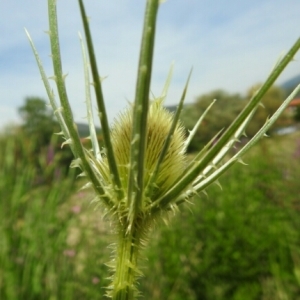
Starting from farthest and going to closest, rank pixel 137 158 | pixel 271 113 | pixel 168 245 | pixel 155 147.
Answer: pixel 271 113 → pixel 168 245 → pixel 155 147 → pixel 137 158

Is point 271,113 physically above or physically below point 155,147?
below

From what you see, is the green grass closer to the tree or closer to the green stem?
the green stem

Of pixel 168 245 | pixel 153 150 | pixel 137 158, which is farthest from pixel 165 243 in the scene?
pixel 137 158

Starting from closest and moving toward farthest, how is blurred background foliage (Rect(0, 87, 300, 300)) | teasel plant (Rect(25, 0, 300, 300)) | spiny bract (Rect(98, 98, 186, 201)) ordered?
teasel plant (Rect(25, 0, 300, 300))
spiny bract (Rect(98, 98, 186, 201))
blurred background foliage (Rect(0, 87, 300, 300))

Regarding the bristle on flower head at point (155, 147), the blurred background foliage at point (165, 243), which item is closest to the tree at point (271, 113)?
the blurred background foliage at point (165, 243)

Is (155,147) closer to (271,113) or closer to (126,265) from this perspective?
(126,265)

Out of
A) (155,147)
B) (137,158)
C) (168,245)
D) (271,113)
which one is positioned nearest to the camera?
(137,158)

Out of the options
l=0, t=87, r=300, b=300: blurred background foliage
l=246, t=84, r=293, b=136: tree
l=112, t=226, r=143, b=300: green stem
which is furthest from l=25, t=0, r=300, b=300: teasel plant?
l=246, t=84, r=293, b=136: tree

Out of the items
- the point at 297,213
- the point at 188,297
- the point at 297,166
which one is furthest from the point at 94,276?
the point at 297,166
